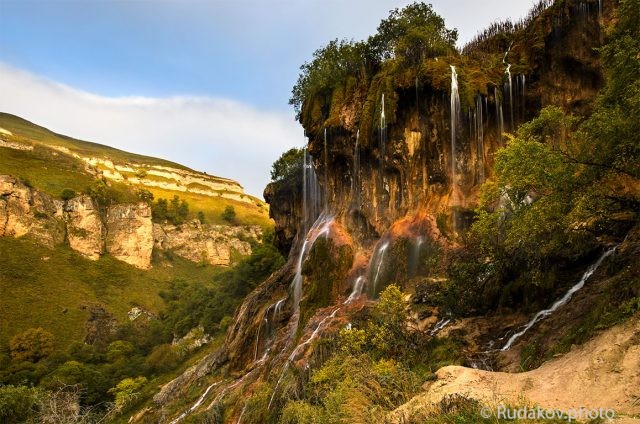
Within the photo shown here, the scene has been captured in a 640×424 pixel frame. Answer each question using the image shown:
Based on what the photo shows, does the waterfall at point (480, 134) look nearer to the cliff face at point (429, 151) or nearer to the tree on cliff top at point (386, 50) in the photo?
the cliff face at point (429, 151)

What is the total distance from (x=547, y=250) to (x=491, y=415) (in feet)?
21.8

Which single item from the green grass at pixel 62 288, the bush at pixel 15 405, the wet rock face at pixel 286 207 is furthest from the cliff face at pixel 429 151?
the green grass at pixel 62 288

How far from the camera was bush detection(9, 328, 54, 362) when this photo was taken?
59750 millimetres

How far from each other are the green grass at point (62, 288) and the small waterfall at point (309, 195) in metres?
44.8

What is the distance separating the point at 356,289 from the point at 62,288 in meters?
68.5

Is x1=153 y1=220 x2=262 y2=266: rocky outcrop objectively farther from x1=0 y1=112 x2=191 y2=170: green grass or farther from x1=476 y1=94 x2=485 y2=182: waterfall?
x1=476 y1=94 x2=485 y2=182: waterfall

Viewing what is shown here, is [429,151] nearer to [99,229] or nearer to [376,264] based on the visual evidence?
[376,264]

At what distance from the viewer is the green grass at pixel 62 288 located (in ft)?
225

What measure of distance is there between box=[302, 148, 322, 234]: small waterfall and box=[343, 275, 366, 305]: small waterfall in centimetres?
1426

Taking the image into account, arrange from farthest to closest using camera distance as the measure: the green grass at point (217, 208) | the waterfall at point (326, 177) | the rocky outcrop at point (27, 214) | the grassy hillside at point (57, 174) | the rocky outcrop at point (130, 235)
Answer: the green grass at point (217, 208) < the rocky outcrop at point (130, 235) < the grassy hillside at point (57, 174) < the rocky outcrop at point (27, 214) < the waterfall at point (326, 177)

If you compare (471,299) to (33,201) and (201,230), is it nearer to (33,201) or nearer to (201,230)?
(33,201)

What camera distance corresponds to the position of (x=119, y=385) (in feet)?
163

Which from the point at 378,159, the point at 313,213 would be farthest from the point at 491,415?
the point at 313,213

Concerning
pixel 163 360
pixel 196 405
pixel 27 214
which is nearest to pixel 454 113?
→ pixel 196 405
